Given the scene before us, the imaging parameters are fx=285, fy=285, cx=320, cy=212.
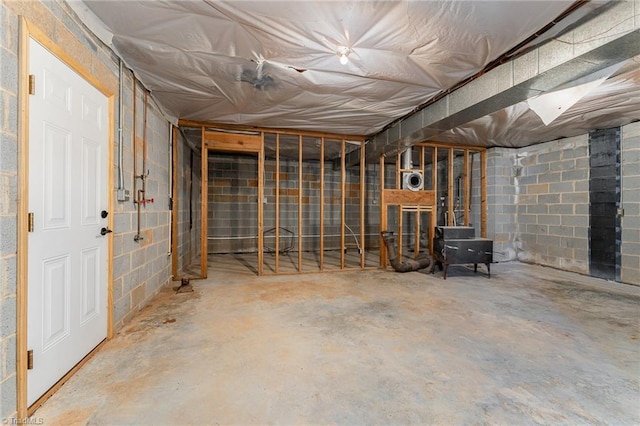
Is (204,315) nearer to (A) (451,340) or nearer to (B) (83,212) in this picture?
(B) (83,212)

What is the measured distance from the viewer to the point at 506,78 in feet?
8.20

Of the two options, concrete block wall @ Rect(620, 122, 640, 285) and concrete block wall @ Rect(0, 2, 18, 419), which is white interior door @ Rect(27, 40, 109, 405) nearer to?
concrete block wall @ Rect(0, 2, 18, 419)

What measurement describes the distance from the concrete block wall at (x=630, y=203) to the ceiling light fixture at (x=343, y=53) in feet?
15.0

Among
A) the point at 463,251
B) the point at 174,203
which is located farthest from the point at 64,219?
the point at 463,251

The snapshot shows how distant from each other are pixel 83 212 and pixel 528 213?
676 centimetres

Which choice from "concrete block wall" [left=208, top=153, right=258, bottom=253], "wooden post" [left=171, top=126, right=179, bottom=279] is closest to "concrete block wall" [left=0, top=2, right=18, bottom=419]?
"wooden post" [left=171, top=126, right=179, bottom=279]

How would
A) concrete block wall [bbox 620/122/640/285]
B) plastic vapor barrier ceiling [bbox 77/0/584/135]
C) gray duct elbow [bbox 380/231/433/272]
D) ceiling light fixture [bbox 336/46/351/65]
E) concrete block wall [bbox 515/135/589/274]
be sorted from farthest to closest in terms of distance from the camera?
gray duct elbow [bbox 380/231/433/272] < concrete block wall [bbox 515/135/589/274] < concrete block wall [bbox 620/122/640/285] < ceiling light fixture [bbox 336/46/351/65] < plastic vapor barrier ceiling [bbox 77/0/584/135]

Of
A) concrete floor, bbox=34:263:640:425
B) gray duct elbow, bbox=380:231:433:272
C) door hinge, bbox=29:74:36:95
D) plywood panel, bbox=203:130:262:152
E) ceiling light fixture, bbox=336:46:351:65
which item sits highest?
ceiling light fixture, bbox=336:46:351:65

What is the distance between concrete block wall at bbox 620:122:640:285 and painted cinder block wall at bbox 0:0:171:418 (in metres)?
6.42

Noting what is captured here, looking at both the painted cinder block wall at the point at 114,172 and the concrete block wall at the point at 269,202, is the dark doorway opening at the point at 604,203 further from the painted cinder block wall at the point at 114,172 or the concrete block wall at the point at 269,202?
the painted cinder block wall at the point at 114,172

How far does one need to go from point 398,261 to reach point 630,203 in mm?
3376

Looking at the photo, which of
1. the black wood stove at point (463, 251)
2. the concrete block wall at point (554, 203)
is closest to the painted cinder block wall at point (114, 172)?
the black wood stove at point (463, 251)

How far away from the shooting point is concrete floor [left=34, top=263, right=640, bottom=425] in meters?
1.52

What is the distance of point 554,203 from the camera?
5.11 m
